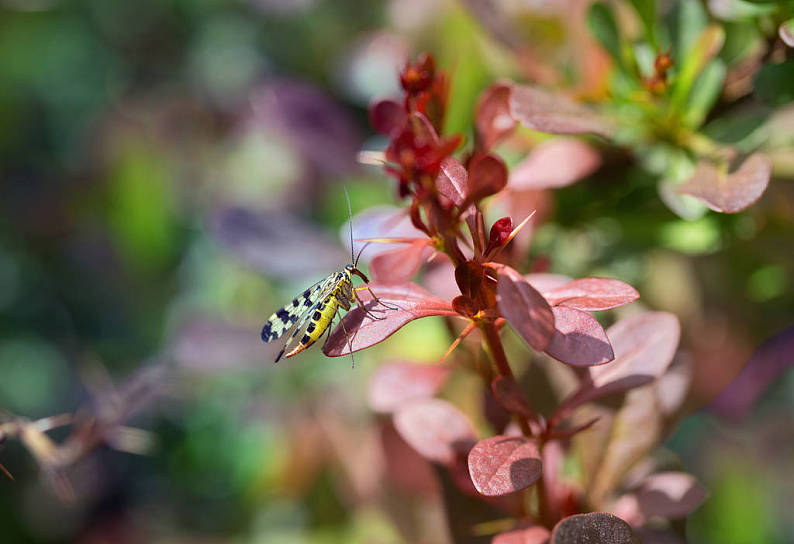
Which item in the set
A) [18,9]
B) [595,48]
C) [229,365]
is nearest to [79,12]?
[18,9]

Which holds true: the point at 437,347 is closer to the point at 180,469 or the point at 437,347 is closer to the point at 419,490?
the point at 419,490

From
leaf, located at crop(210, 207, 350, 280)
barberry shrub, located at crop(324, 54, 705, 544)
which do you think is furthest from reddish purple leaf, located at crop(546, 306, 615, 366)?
leaf, located at crop(210, 207, 350, 280)

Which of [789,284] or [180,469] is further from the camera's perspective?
[180,469]

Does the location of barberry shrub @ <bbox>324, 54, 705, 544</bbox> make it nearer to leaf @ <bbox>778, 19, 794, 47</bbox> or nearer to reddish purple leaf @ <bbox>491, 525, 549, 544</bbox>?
reddish purple leaf @ <bbox>491, 525, 549, 544</bbox>

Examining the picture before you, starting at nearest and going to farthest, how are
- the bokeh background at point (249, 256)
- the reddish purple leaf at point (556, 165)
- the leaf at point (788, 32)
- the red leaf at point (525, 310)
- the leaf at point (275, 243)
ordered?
the red leaf at point (525, 310) < the leaf at point (788, 32) < the reddish purple leaf at point (556, 165) < the bokeh background at point (249, 256) < the leaf at point (275, 243)

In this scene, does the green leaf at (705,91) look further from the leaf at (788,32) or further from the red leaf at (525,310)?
the red leaf at (525,310)

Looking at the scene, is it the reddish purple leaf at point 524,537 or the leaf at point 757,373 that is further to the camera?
the leaf at point 757,373

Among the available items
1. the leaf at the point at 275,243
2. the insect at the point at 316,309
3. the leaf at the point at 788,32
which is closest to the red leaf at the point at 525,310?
the insect at the point at 316,309
